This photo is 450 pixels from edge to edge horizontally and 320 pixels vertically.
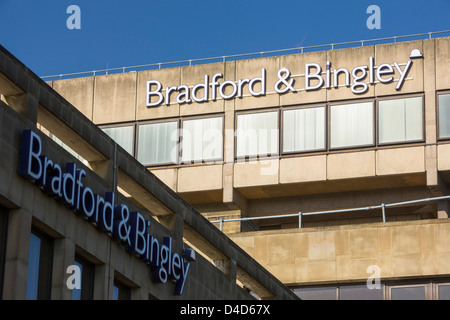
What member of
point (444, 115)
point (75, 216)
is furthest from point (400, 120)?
point (75, 216)

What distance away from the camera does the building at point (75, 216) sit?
928 inches

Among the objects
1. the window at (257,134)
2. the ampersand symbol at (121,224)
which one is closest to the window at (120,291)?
the ampersand symbol at (121,224)

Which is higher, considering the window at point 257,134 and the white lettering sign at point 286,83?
the white lettering sign at point 286,83

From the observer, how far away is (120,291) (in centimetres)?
2828

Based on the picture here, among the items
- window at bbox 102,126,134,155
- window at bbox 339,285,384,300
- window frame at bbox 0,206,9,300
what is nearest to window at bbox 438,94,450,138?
window at bbox 339,285,384,300

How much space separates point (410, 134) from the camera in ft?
150

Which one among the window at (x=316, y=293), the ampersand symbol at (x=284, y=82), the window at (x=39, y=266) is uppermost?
the ampersand symbol at (x=284, y=82)

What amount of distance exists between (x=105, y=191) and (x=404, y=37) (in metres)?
22.7

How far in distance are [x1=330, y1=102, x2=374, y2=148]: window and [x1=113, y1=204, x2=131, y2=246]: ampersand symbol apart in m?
20.1

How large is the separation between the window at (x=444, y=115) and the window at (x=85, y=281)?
21.6 metres

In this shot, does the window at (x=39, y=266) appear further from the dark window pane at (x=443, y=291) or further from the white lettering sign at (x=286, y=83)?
the white lettering sign at (x=286, y=83)

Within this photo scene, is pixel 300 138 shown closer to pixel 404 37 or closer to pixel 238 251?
pixel 404 37
